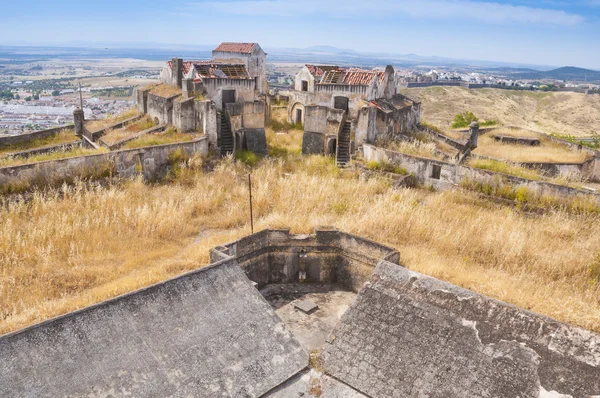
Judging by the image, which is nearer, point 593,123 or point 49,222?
point 49,222

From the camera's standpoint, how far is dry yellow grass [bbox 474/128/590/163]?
26844 mm

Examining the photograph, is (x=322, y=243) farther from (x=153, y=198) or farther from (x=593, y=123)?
(x=593, y=123)

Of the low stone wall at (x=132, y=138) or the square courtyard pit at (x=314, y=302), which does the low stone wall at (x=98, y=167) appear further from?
the square courtyard pit at (x=314, y=302)

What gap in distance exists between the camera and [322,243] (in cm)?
1303

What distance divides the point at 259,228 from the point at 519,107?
334 feet

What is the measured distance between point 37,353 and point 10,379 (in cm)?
49

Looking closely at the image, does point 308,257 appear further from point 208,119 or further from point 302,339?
point 208,119

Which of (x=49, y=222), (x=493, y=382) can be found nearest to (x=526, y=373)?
(x=493, y=382)

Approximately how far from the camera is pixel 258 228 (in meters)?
14.0

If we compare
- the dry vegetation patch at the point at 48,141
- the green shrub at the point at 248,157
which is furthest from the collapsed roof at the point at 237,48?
the dry vegetation patch at the point at 48,141

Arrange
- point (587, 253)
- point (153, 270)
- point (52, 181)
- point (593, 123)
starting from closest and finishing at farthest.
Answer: point (153, 270) → point (587, 253) → point (52, 181) → point (593, 123)

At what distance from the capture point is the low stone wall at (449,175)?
16.0m

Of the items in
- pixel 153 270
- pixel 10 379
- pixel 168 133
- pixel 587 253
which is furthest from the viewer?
pixel 168 133

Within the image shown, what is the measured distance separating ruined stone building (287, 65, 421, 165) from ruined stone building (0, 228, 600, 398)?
13466mm
